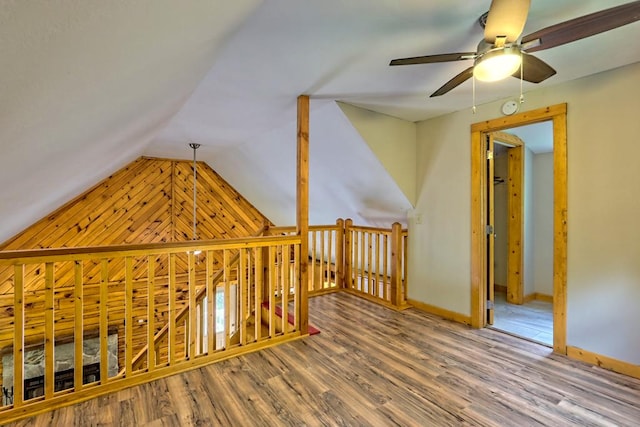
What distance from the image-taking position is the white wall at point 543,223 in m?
4.21

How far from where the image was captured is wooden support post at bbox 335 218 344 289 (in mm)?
4547

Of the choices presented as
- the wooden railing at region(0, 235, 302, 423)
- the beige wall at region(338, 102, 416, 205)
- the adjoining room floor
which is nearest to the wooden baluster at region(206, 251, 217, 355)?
the wooden railing at region(0, 235, 302, 423)

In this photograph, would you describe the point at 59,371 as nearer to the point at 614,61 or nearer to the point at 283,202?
the point at 283,202

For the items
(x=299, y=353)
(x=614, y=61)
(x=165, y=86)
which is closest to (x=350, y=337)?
(x=299, y=353)

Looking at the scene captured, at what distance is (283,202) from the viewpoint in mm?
5777

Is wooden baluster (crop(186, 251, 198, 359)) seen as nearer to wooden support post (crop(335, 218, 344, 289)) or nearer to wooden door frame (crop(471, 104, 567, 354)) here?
wooden support post (crop(335, 218, 344, 289))

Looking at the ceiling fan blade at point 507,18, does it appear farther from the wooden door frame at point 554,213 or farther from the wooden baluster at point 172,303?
the wooden baluster at point 172,303

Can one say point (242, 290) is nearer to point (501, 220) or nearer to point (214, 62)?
point (214, 62)

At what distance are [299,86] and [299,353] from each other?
234cm

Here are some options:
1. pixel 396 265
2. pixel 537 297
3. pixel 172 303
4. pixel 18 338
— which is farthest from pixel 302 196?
pixel 537 297

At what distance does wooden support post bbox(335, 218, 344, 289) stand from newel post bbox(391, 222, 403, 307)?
0.94m

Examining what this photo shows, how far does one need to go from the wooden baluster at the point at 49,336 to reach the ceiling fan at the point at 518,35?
8.00 feet

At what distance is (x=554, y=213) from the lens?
2689 mm

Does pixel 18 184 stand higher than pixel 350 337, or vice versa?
pixel 18 184
